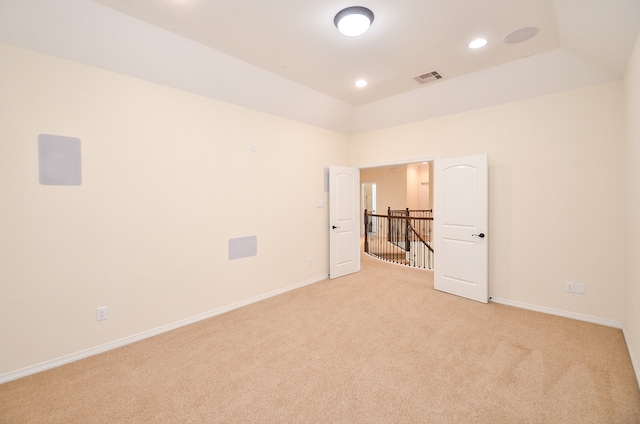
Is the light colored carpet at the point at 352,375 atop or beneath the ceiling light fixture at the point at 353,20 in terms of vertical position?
beneath

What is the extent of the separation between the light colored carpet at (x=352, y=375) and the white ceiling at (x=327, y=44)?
9.11 feet

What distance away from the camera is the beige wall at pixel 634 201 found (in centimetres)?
222

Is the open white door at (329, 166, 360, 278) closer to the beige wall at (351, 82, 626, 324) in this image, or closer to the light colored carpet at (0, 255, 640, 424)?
the light colored carpet at (0, 255, 640, 424)

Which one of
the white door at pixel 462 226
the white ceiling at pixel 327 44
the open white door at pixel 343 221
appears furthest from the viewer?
the open white door at pixel 343 221

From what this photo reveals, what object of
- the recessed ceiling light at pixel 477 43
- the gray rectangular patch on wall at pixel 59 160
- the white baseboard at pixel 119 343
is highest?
the recessed ceiling light at pixel 477 43

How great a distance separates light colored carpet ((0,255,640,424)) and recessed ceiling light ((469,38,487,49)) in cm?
310

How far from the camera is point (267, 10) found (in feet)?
7.98

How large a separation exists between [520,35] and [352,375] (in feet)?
11.9

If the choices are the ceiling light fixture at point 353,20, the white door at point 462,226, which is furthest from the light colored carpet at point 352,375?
the ceiling light fixture at point 353,20

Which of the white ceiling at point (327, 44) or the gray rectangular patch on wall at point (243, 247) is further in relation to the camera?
the gray rectangular patch on wall at point (243, 247)

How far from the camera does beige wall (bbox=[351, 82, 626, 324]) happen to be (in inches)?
122

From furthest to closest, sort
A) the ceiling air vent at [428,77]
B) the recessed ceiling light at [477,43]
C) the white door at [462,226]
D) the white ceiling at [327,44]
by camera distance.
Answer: the white door at [462,226] → the ceiling air vent at [428,77] → the recessed ceiling light at [477,43] → the white ceiling at [327,44]

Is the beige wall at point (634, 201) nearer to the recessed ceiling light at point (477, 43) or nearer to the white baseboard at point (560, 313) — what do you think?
the white baseboard at point (560, 313)

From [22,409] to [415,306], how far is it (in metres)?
3.85
